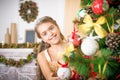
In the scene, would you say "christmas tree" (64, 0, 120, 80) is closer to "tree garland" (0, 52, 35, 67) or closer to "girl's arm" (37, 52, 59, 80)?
"girl's arm" (37, 52, 59, 80)

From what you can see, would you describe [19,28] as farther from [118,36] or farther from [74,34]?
[118,36]

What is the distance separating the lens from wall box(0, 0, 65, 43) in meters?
2.43

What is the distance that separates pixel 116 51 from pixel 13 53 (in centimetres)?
214

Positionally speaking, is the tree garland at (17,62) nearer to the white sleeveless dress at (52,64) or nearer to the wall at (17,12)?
the wall at (17,12)

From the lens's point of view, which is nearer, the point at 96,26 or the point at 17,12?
the point at 96,26

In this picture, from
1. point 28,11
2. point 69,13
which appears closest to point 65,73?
point 69,13

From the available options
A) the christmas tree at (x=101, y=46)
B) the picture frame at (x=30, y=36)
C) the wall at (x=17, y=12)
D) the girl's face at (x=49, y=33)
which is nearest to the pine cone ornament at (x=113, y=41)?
the christmas tree at (x=101, y=46)

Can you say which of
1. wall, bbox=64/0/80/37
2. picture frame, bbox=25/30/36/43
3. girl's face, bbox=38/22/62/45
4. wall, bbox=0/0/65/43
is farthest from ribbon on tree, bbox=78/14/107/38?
picture frame, bbox=25/30/36/43

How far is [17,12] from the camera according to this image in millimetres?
2617

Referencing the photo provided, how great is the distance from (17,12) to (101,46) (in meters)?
1.98

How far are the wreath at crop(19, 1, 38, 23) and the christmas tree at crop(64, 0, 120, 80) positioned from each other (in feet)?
5.88

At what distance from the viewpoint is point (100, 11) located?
754 millimetres

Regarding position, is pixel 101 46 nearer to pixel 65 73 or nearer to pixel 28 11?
pixel 65 73

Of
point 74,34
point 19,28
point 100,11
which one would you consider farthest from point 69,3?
point 100,11
